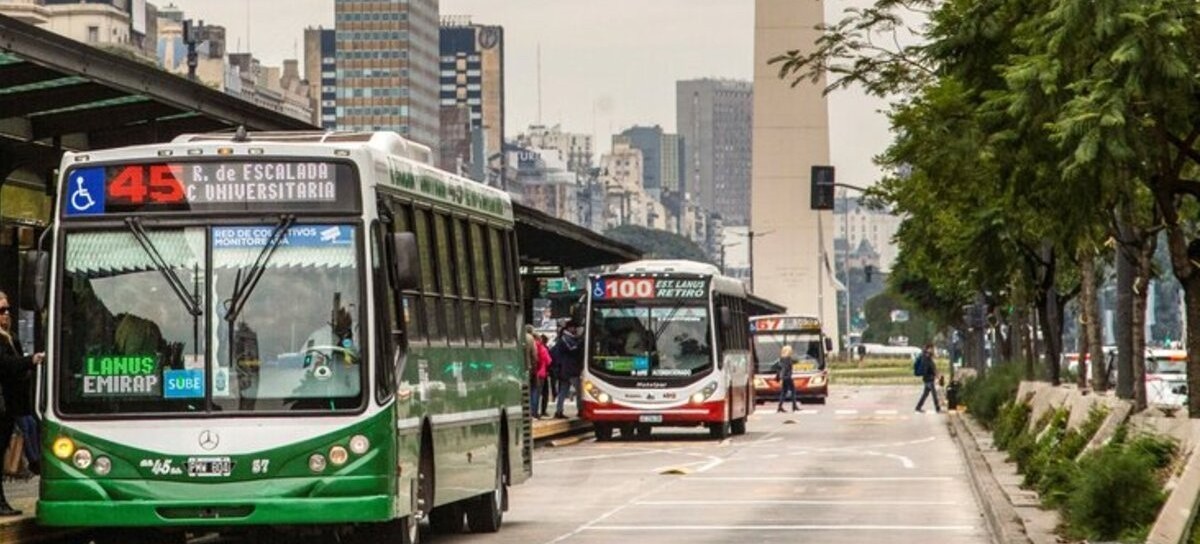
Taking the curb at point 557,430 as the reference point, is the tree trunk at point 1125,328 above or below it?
above

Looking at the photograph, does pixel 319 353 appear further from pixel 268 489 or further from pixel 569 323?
pixel 569 323

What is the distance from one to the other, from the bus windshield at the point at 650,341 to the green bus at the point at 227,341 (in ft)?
89.5

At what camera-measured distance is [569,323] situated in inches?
1983

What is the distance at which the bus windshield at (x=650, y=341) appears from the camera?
155 ft

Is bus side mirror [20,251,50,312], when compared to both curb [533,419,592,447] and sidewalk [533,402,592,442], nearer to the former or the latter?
curb [533,419,592,447]

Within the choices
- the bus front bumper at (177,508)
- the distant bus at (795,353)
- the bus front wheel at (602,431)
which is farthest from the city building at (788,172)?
the bus front bumper at (177,508)

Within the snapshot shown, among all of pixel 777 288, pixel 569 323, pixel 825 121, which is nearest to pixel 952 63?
pixel 569 323

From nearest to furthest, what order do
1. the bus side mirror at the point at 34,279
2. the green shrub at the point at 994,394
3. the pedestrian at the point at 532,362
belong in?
the bus side mirror at the point at 34,279
the pedestrian at the point at 532,362
the green shrub at the point at 994,394

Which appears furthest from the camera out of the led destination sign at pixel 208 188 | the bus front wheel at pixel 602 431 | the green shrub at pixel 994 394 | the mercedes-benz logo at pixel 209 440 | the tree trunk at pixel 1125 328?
the green shrub at pixel 994 394

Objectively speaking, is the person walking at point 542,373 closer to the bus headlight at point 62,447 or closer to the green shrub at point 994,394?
the green shrub at point 994,394

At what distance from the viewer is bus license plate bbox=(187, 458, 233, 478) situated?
18.9m

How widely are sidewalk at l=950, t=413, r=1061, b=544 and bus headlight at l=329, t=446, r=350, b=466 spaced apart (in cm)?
527

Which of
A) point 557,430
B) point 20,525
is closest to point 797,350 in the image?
point 557,430

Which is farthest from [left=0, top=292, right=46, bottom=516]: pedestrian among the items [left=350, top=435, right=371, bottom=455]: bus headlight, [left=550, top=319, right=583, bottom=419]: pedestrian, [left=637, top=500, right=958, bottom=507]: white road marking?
[left=550, top=319, right=583, bottom=419]: pedestrian
